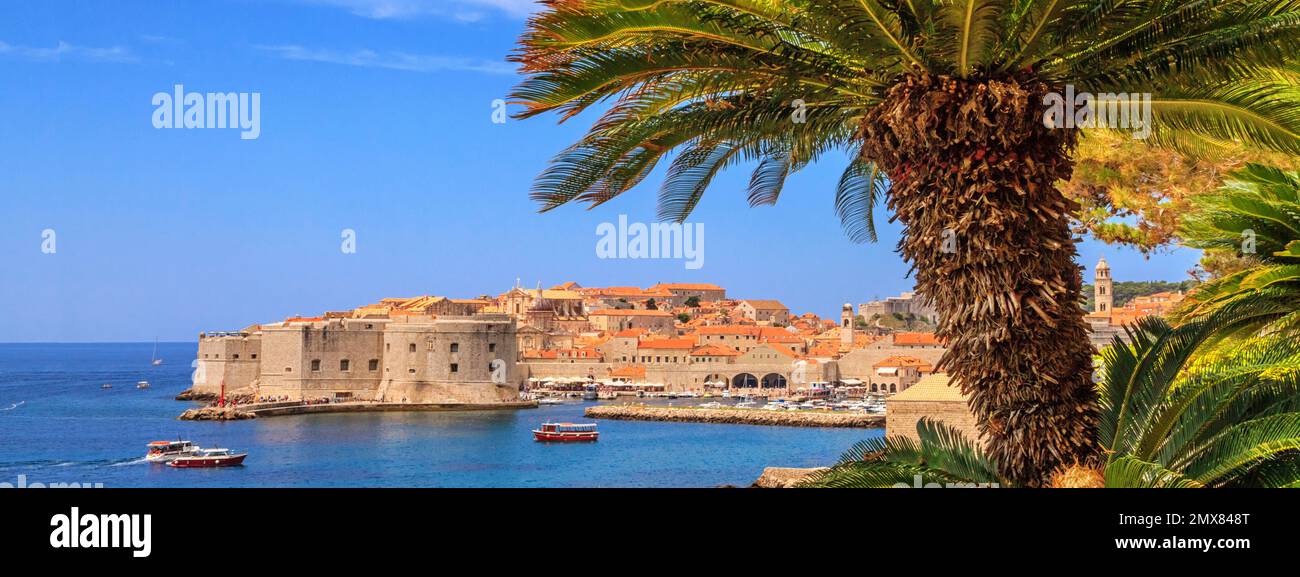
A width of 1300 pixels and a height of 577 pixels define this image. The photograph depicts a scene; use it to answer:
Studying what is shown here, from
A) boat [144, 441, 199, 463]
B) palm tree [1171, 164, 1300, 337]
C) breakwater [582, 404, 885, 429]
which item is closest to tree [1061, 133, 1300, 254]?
palm tree [1171, 164, 1300, 337]

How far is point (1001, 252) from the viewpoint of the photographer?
4.39 metres

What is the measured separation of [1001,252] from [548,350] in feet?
231

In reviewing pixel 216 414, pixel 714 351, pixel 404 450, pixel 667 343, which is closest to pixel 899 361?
pixel 714 351

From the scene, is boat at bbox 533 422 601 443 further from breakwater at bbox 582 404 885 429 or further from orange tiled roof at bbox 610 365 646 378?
orange tiled roof at bbox 610 365 646 378

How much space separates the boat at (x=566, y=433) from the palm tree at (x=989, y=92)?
40365 mm

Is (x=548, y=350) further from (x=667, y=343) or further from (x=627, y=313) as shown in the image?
(x=627, y=313)

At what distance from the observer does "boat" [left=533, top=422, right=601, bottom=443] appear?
44.7 meters

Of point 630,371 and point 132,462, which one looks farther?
point 630,371

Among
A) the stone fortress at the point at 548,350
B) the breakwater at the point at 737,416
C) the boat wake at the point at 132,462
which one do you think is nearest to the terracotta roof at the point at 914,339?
the stone fortress at the point at 548,350

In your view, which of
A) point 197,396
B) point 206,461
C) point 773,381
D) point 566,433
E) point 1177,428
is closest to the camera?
point 1177,428

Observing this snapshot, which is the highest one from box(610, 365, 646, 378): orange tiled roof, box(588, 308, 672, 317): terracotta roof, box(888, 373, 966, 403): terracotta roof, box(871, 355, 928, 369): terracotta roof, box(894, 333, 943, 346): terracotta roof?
box(588, 308, 672, 317): terracotta roof

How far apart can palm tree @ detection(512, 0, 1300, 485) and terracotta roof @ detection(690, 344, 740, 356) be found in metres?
64.4

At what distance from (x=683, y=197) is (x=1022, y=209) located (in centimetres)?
250
